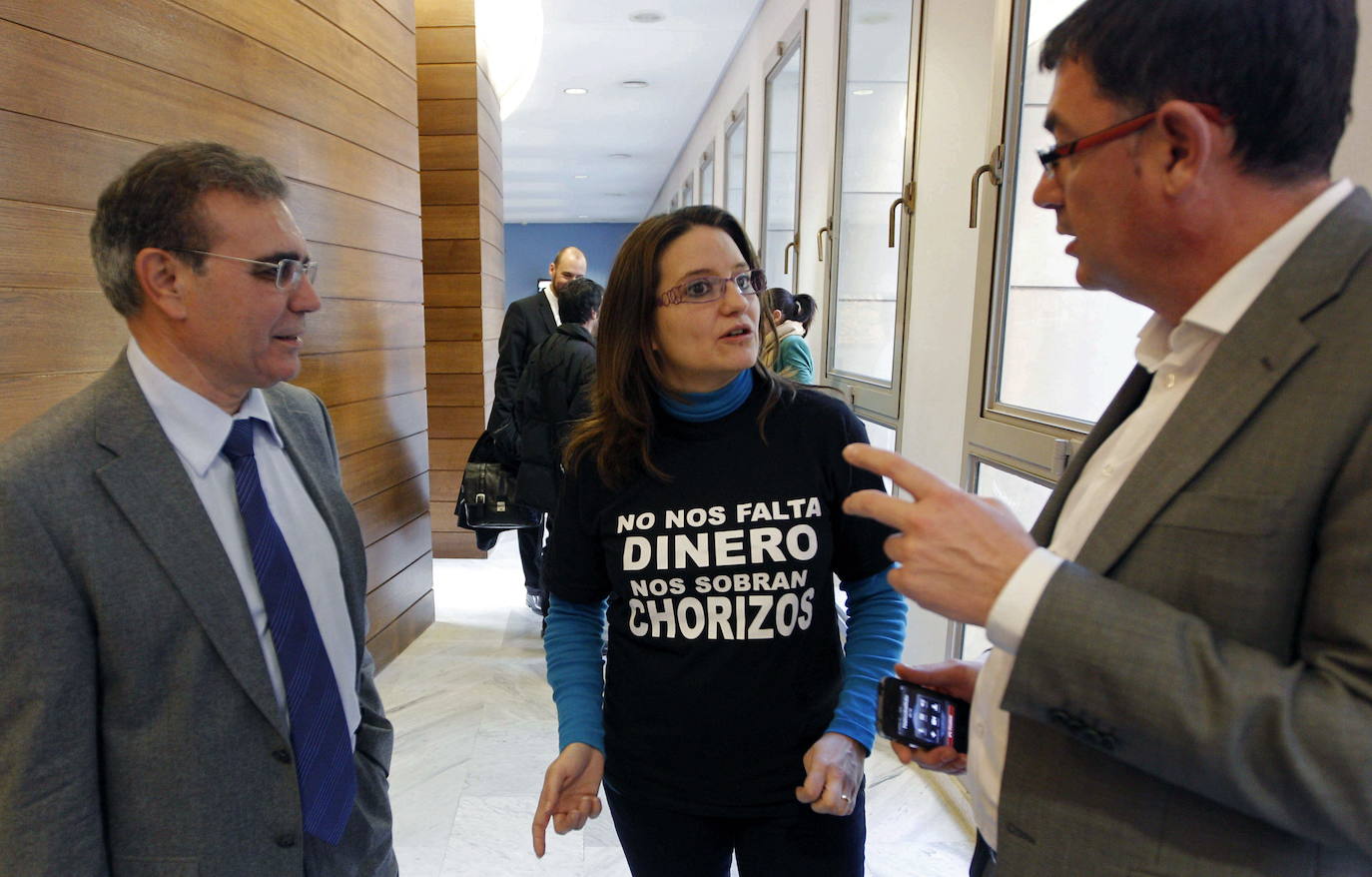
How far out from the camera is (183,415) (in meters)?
1.15

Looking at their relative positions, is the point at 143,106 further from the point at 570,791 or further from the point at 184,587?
the point at 570,791

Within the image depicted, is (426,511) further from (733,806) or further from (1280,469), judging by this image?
(1280,469)

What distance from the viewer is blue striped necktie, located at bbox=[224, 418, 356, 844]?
116 cm

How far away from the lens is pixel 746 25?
6496 millimetres

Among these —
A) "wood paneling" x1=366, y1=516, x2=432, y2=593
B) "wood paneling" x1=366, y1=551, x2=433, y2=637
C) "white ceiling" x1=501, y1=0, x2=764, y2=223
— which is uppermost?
"white ceiling" x1=501, y1=0, x2=764, y2=223

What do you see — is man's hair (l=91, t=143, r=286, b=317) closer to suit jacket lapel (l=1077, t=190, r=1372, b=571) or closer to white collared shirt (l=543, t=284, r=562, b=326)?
suit jacket lapel (l=1077, t=190, r=1372, b=571)

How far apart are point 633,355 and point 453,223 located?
414cm

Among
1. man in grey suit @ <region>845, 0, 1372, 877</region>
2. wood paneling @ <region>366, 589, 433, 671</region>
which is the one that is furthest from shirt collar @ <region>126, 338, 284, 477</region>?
wood paneling @ <region>366, 589, 433, 671</region>

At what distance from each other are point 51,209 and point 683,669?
1735 mm

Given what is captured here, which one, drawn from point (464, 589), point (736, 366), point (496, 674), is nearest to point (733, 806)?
point (736, 366)

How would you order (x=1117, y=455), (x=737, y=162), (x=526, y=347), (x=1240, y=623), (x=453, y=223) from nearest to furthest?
(x=1240, y=623) → (x=1117, y=455) → (x=526, y=347) → (x=453, y=223) → (x=737, y=162)

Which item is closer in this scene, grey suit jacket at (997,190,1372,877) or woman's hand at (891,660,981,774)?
grey suit jacket at (997,190,1372,877)

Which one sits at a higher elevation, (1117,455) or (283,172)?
(283,172)

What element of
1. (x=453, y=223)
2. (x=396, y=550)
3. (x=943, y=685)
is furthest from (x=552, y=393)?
(x=943, y=685)
